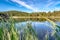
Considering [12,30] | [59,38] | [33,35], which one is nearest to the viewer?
[59,38]

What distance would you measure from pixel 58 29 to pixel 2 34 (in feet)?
1.23

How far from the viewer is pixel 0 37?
0.88 m

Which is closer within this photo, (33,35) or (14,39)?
(14,39)

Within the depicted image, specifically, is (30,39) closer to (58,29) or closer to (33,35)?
(33,35)

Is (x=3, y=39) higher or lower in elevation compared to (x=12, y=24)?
lower

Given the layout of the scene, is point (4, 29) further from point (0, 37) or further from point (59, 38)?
point (59, 38)

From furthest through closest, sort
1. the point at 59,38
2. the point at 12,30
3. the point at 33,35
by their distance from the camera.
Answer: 1. the point at 33,35
2. the point at 12,30
3. the point at 59,38

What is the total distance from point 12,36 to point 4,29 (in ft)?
0.70

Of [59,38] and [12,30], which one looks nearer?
[59,38]

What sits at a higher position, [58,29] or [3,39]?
[58,29]

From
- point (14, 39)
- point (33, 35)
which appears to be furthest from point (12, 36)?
point (33, 35)

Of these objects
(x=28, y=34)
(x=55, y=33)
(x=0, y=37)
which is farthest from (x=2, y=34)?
(x=55, y=33)

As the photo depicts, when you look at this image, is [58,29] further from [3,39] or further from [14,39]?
[3,39]

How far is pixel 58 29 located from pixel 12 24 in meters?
0.21
